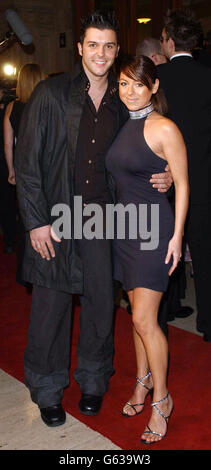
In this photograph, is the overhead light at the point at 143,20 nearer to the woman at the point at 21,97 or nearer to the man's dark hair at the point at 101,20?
the woman at the point at 21,97

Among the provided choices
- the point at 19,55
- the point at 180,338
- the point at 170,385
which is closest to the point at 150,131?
the point at 170,385

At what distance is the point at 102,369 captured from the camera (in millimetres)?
2592

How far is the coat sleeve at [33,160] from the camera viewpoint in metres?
2.20

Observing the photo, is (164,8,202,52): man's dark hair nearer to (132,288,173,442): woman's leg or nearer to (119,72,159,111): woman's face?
(119,72,159,111): woman's face

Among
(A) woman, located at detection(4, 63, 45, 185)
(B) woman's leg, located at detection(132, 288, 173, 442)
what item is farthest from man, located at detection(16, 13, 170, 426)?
(A) woman, located at detection(4, 63, 45, 185)

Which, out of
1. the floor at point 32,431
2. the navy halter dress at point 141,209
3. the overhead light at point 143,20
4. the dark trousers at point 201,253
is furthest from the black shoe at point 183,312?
the overhead light at point 143,20

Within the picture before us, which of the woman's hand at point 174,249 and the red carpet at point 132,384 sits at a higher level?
the woman's hand at point 174,249

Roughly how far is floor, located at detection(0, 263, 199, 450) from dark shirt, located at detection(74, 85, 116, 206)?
3.03ft

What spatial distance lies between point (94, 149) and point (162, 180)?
1.07 feet

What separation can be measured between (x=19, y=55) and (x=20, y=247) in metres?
4.89

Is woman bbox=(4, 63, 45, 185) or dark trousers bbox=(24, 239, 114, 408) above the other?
woman bbox=(4, 63, 45, 185)

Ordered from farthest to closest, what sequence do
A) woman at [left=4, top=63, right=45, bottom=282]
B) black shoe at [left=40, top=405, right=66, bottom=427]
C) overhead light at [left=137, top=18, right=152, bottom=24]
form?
overhead light at [left=137, top=18, right=152, bottom=24], woman at [left=4, top=63, right=45, bottom=282], black shoe at [left=40, top=405, right=66, bottom=427]

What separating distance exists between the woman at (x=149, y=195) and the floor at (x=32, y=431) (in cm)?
23

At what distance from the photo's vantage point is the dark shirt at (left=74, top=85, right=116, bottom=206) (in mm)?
2262
